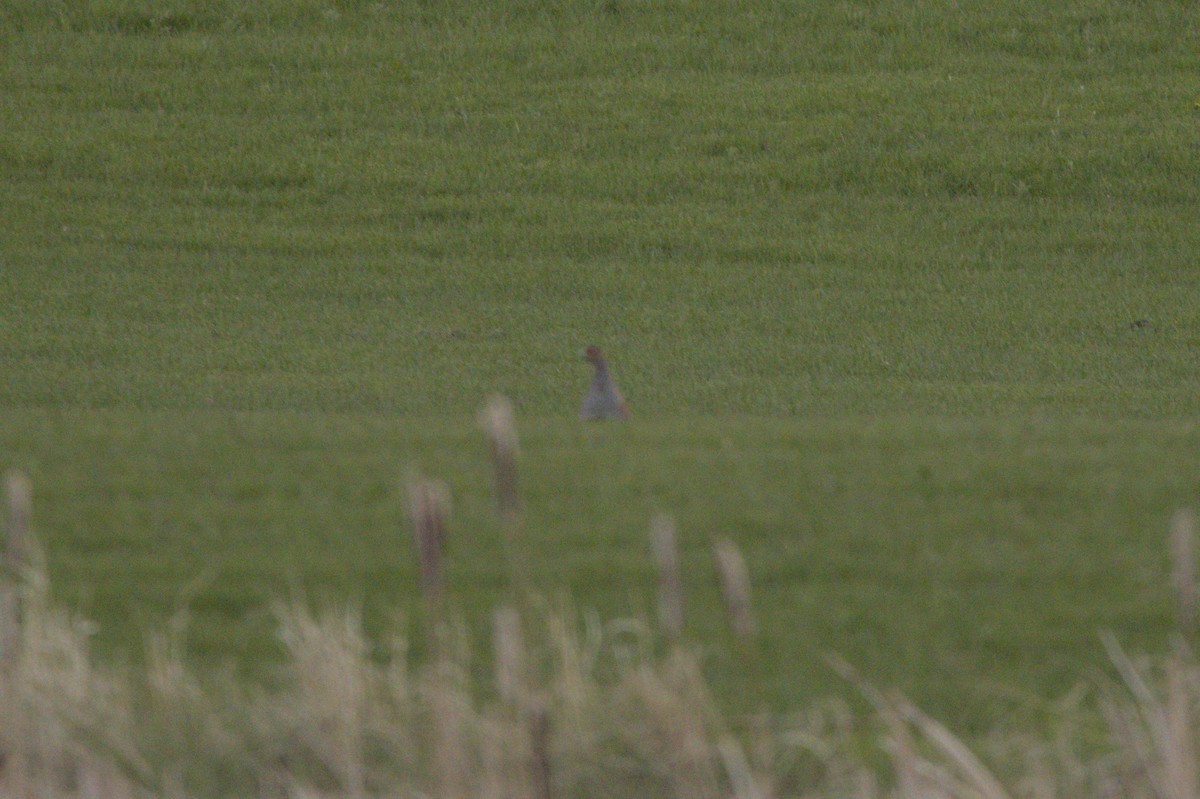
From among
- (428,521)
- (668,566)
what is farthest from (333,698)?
(668,566)

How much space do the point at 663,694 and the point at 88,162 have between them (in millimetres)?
16260

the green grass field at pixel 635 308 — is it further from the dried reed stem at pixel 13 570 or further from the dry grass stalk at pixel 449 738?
the dry grass stalk at pixel 449 738

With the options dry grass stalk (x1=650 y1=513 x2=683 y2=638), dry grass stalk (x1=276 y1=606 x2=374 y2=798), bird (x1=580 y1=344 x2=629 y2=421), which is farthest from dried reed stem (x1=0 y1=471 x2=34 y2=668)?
bird (x1=580 y1=344 x2=629 y2=421)

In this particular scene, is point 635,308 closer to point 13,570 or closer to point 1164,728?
point 13,570

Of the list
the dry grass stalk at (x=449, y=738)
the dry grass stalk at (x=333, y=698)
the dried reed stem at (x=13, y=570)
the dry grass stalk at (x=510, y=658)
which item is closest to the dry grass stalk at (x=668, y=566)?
the dry grass stalk at (x=510, y=658)

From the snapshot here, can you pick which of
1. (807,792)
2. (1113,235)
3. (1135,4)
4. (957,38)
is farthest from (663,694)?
(1135,4)

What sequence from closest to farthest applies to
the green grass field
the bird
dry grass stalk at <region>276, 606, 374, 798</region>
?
dry grass stalk at <region>276, 606, 374, 798</region>
the green grass field
the bird

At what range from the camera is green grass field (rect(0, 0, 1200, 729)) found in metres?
7.04

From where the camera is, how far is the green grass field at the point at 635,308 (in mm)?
7039

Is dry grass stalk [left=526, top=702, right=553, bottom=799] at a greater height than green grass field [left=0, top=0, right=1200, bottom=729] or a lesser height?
lesser

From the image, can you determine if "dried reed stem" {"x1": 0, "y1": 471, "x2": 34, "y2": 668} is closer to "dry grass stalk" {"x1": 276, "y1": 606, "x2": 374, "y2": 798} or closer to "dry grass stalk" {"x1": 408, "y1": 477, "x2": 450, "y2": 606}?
"dry grass stalk" {"x1": 276, "y1": 606, "x2": 374, "y2": 798}

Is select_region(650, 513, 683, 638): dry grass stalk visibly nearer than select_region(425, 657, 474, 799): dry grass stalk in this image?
Yes

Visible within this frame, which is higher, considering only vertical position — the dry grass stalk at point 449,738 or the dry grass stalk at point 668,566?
the dry grass stalk at point 668,566

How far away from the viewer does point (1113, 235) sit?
1811 centimetres
